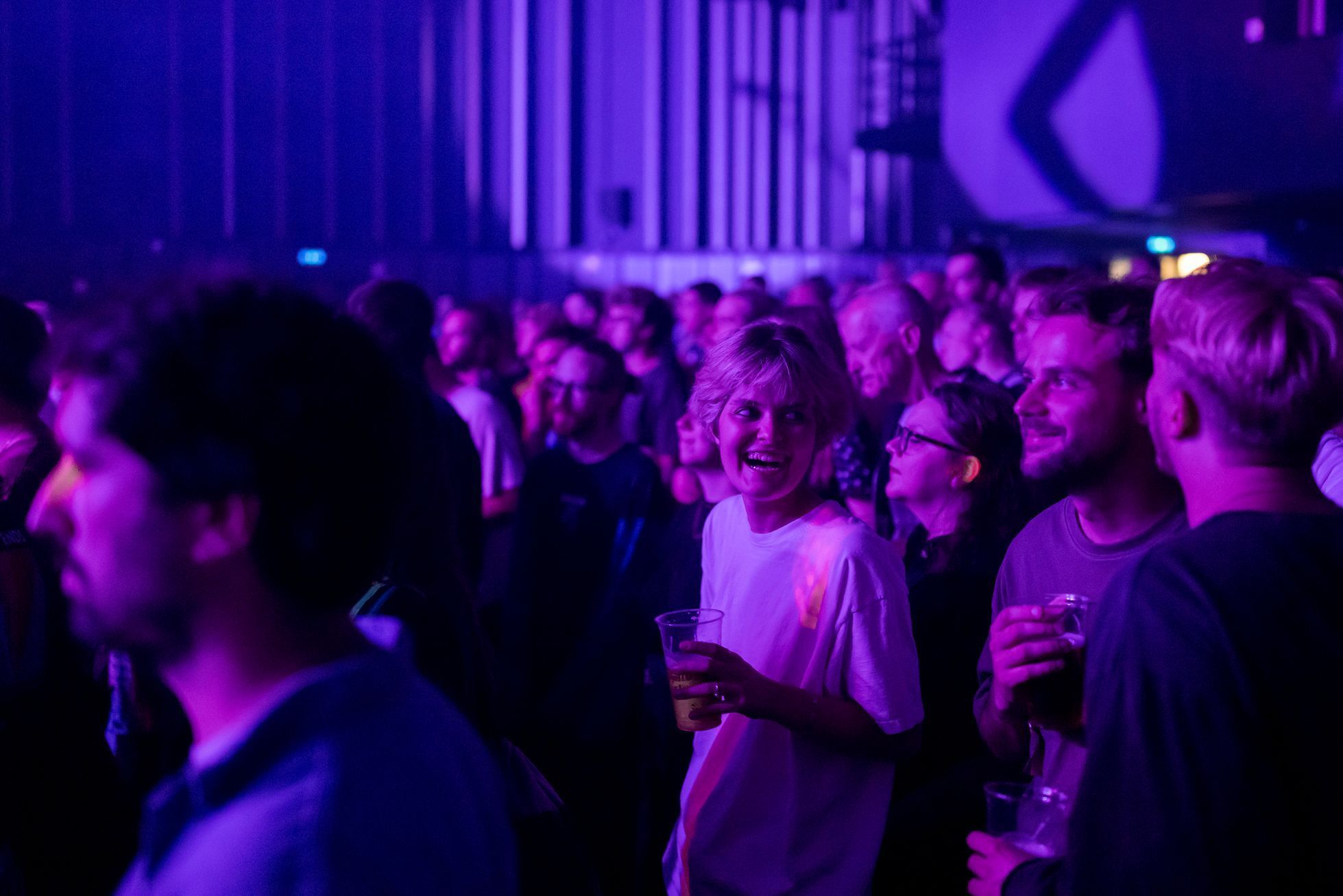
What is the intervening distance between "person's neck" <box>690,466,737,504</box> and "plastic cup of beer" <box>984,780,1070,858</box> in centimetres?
187

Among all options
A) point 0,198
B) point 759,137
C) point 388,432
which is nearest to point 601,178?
point 759,137

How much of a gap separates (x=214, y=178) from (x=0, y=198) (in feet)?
7.75

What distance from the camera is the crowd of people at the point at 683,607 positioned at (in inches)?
37.9

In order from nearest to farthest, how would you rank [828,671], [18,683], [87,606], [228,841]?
[228,841] < [87,606] < [828,671] < [18,683]

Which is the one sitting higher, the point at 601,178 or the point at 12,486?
the point at 601,178

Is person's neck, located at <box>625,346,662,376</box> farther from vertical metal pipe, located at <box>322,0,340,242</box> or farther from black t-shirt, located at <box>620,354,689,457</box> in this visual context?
vertical metal pipe, located at <box>322,0,340,242</box>

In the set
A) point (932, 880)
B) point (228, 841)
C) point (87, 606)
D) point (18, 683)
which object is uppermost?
point (87, 606)

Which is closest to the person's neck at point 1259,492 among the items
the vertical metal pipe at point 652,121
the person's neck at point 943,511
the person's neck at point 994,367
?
the person's neck at point 943,511

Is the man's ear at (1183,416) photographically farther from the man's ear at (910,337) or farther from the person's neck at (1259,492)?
the man's ear at (910,337)

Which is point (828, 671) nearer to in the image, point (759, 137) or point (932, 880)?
point (932, 880)

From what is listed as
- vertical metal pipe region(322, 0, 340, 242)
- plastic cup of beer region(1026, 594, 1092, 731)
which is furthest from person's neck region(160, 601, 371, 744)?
vertical metal pipe region(322, 0, 340, 242)

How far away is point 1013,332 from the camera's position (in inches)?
201

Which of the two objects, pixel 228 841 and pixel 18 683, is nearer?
pixel 228 841

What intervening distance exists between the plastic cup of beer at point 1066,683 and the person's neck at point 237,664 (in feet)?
3.05
